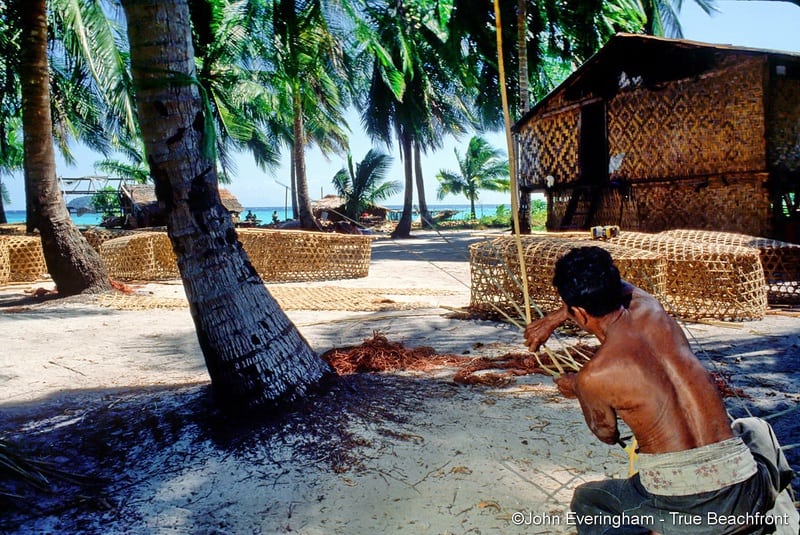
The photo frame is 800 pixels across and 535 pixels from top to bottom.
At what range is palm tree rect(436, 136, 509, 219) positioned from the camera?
40.4 meters

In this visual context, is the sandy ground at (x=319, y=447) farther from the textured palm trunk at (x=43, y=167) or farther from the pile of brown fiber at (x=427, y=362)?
the textured palm trunk at (x=43, y=167)

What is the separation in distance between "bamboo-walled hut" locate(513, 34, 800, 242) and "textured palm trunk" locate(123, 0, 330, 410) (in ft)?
Result: 33.0

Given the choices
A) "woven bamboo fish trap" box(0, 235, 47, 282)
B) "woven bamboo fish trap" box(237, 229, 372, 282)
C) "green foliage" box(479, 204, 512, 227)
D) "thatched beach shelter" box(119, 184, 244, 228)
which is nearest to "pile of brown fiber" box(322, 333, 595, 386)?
"woven bamboo fish trap" box(237, 229, 372, 282)

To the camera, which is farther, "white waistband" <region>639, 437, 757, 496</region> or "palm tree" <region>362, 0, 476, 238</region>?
"palm tree" <region>362, 0, 476, 238</region>

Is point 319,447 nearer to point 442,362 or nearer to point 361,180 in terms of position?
point 442,362

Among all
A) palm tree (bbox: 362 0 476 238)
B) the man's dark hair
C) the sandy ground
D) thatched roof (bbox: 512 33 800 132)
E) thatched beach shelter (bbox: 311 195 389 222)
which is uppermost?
palm tree (bbox: 362 0 476 238)

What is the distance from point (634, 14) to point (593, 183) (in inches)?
206

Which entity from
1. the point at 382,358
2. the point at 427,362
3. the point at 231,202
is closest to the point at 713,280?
the point at 427,362

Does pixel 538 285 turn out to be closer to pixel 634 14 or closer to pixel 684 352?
pixel 684 352

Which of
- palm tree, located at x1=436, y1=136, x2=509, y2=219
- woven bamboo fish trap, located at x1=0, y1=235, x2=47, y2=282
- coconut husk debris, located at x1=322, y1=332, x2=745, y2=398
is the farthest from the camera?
palm tree, located at x1=436, y1=136, x2=509, y2=219

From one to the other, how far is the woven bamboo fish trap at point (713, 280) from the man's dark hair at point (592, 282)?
5.09m

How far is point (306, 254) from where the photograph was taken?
39.1 ft

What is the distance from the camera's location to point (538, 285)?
22.4 feet

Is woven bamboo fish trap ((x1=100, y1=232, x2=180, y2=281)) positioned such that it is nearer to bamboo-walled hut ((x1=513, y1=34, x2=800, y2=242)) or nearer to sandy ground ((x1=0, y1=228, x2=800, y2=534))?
sandy ground ((x1=0, y1=228, x2=800, y2=534))
